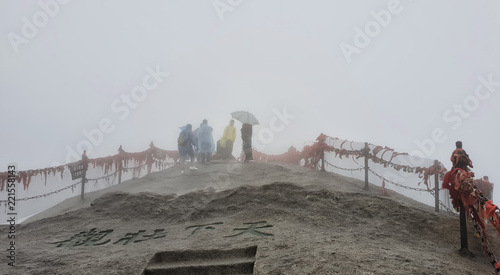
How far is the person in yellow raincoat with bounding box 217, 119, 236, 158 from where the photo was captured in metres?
15.9

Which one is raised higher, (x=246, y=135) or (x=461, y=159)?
(x=246, y=135)

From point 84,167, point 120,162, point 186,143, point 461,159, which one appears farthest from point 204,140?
point 461,159

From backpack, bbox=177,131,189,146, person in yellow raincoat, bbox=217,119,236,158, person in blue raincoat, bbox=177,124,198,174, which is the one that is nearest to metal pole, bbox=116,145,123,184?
person in blue raincoat, bbox=177,124,198,174

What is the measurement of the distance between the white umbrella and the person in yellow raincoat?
4.77ft

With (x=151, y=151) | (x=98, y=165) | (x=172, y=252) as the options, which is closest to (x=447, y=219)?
(x=172, y=252)

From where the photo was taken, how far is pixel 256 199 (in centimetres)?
715

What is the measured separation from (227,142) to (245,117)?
4134mm

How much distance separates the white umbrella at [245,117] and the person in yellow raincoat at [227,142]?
1.45 meters

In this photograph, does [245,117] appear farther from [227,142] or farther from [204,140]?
Answer: [227,142]

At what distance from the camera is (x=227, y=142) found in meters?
17.6

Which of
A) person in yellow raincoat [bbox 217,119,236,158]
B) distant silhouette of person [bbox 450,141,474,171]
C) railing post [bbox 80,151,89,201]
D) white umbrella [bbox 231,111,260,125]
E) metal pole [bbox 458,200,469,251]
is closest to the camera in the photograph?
metal pole [bbox 458,200,469,251]

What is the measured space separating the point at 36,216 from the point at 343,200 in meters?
11.2

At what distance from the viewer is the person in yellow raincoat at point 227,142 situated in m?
15.9

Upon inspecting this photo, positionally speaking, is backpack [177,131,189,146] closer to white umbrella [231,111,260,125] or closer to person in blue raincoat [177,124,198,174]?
person in blue raincoat [177,124,198,174]
